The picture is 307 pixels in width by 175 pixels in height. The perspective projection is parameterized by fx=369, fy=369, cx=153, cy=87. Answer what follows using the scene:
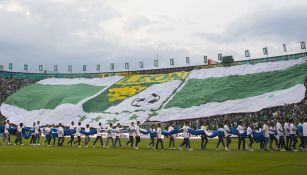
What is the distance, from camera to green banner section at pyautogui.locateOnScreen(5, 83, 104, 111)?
7775cm

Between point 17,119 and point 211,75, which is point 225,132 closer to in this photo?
point 211,75

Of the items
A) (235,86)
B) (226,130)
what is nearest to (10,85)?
(235,86)

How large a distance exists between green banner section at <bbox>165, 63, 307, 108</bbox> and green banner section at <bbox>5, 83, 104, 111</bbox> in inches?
856

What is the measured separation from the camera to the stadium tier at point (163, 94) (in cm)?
5959

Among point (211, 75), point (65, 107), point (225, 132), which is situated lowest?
point (225, 132)

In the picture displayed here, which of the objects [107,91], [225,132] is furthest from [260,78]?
[225,132]

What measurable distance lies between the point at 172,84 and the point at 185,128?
1756 inches

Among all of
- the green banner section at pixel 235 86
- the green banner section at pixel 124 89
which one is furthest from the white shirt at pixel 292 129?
the green banner section at pixel 124 89

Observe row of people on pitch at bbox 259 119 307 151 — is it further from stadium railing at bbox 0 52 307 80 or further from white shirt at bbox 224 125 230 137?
stadium railing at bbox 0 52 307 80

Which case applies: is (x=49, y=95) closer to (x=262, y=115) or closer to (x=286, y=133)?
(x=262, y=115)

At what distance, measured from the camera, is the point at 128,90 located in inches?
3027

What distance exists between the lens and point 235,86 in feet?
214

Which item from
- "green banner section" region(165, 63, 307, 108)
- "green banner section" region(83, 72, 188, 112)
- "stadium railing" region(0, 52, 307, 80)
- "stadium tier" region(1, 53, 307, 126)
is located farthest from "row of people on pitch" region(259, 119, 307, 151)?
"green banner section" region(83, 72, 188, 112)

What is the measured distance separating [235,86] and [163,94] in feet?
45.7
